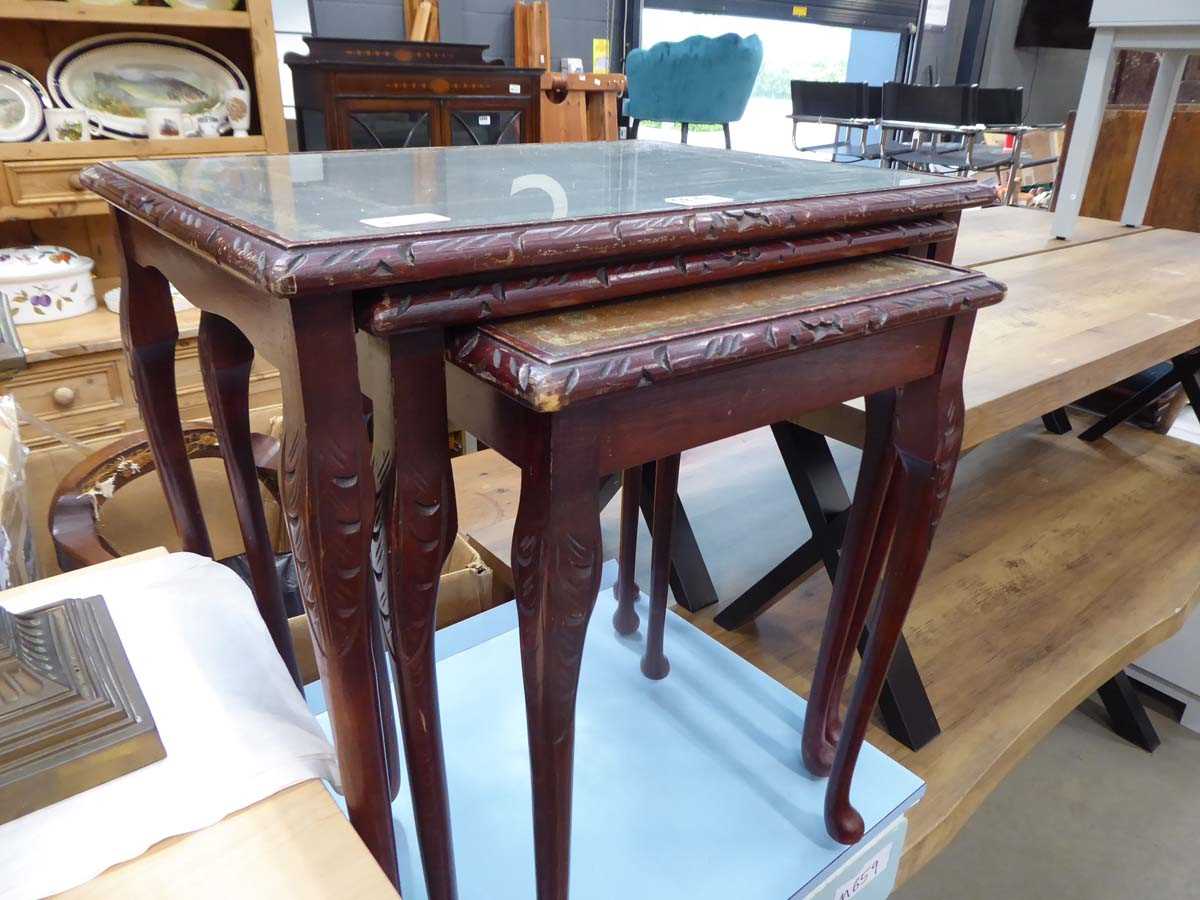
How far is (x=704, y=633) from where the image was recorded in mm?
1145

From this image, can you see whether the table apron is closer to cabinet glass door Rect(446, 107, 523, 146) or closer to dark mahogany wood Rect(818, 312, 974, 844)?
dark mahogany wood Rect(818, 312, 974, 844)

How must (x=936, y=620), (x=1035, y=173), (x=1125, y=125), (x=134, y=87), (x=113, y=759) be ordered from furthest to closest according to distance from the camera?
1. (x=1035, y=173)
2. (x=1125, y=125)
3. (x=134, y=87)
4. (x=936, y=620)
5. (x=113, y=759)

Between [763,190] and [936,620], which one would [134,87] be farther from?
[936,620]

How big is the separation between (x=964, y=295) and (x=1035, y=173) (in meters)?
4.94

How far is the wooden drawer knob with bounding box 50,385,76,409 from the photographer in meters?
1.60

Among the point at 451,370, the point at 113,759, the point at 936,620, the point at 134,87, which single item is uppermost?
the point at 134,87

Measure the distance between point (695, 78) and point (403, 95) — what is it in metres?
1.25

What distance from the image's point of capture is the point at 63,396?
1604mm

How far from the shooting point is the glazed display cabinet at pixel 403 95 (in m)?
1.92

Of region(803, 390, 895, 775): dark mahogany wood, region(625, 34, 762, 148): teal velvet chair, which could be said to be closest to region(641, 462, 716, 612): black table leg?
region(803, 390, 895, 775): dark mahogany wood

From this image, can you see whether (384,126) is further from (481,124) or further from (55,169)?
(55,169)

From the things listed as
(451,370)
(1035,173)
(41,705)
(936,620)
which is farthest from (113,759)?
(1035,173)

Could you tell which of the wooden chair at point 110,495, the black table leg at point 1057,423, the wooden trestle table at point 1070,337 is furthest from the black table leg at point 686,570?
the black table leg at point 1057,423

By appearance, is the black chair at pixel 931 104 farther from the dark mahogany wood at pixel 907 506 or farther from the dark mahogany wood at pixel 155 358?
the dark mahogany wood at pixel 155 358
